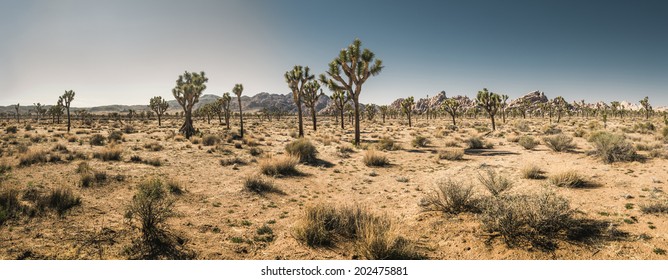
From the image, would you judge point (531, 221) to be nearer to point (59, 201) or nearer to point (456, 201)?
point (456, 201)

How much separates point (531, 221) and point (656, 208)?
3.61 meters

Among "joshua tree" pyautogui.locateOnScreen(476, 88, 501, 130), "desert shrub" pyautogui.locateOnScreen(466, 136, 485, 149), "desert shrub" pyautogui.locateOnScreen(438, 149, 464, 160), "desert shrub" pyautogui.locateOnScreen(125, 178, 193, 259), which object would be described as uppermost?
"joshua tree" pyautogui.locateOnScreen(476, 88, 501, 130)

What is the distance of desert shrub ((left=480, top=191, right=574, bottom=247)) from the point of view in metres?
5.22

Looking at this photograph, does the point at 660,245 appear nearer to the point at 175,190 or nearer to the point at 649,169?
the point at 649,169

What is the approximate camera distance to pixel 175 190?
9.23m

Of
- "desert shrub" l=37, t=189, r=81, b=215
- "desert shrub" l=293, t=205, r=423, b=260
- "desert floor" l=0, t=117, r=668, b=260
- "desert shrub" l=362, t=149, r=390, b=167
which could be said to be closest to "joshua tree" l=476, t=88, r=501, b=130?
"desert floor" l=0, t=117, r=668, b=260

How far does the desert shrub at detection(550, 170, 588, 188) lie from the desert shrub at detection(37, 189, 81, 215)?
13774 mm

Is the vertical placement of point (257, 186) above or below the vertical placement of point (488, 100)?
below

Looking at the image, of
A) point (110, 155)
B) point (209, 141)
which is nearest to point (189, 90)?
point (209, 141)

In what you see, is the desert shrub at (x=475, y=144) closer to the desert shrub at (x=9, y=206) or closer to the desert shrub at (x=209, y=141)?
the desert shrub at (x=209, y=141)

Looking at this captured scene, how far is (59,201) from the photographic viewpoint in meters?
7.12

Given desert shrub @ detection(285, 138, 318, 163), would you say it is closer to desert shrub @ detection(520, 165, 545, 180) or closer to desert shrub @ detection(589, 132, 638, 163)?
desert shrub @ detection(520, 165, 545, 180)

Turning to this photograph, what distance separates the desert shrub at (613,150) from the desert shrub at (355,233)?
40.1 feet
